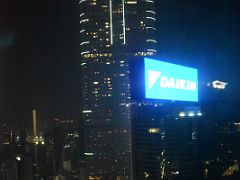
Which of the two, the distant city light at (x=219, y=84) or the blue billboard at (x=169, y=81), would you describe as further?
the distant city light at (x=219, y=84)

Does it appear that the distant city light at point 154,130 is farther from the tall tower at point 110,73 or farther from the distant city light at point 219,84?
the distant city light at point 219,84

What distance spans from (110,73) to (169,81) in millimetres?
2370

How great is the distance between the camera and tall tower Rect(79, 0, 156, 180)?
20.0 ft

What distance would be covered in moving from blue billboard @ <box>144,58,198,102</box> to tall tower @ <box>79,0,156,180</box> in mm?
1048

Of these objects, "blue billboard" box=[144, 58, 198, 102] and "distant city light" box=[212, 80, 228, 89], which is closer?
"blue billboard" box=[144, 58, 198, 102]

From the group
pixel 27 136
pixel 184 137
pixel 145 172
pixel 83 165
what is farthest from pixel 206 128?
pixel 27 136

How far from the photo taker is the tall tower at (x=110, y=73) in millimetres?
6090

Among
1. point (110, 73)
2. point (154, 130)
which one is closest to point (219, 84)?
point (154, 130)

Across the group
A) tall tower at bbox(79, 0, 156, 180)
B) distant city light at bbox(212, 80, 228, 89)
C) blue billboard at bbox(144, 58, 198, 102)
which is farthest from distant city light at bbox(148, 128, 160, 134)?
distant city light at bbox(212, 80, 228, 89)

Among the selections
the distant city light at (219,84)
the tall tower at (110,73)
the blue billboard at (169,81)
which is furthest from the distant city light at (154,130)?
the distant city light at (219,84)

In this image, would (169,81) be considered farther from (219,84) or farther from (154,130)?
(219,84)

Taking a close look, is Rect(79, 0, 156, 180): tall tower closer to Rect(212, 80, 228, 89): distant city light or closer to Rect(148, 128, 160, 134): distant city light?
Rect(148, 128, 160, 134): distant city light

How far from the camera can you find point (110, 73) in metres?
7.06

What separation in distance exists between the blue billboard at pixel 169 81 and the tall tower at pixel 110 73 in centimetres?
105
